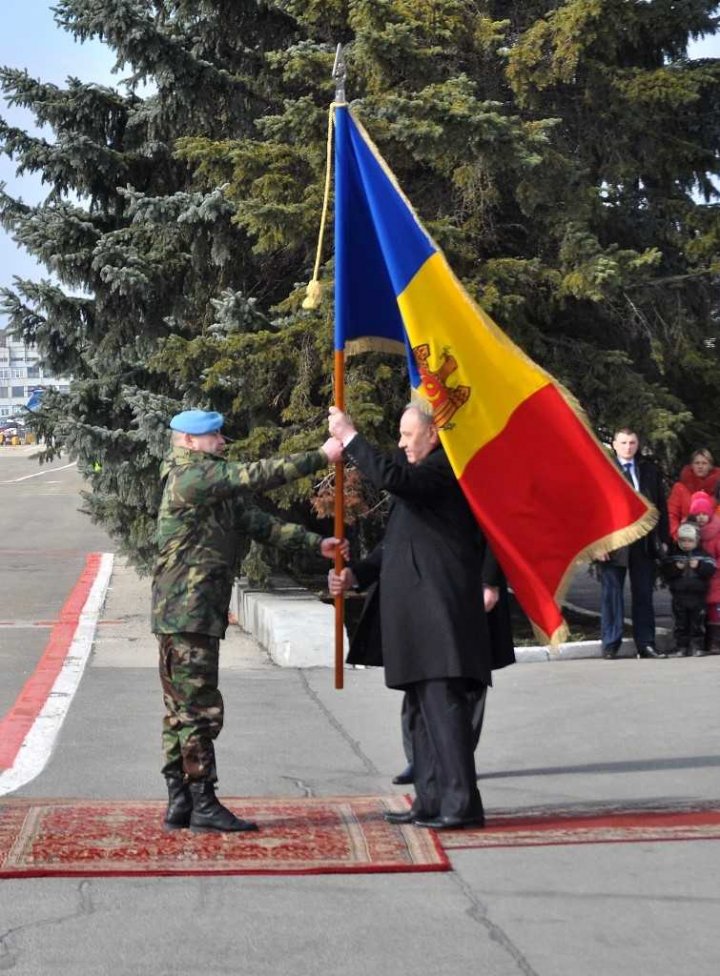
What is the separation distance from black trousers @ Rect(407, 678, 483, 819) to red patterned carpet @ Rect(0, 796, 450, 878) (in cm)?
19

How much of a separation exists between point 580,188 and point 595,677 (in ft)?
14.7

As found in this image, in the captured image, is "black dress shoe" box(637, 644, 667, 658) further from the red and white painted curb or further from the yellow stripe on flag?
the yellow stripe on flag

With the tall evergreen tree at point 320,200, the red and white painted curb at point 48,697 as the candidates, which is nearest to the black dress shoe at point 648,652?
the tall evergreen tree at point 320,200

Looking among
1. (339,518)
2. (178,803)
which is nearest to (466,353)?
(339,518)

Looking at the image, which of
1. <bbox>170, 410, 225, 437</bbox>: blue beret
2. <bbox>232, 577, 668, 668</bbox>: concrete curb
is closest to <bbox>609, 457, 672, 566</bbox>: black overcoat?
<bbox>232, 577, 668, 668</bbox>: concrete curb

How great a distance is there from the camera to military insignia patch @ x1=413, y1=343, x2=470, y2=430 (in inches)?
294

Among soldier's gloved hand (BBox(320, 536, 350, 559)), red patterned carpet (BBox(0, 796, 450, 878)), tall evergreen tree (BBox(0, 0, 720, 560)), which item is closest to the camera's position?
red patterned carpet (BBox(0, 796, 450, 878))

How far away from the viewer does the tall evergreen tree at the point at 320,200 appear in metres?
14.0

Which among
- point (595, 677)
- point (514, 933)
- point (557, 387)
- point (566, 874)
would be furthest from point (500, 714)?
point (514, 933)

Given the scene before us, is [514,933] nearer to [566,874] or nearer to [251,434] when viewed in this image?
[566,874]

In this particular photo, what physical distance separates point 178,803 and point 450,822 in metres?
1.19

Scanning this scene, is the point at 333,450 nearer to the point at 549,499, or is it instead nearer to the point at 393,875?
the point at 549,499

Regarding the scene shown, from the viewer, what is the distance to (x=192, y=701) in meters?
7.14

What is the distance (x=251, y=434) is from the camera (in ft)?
49.2
